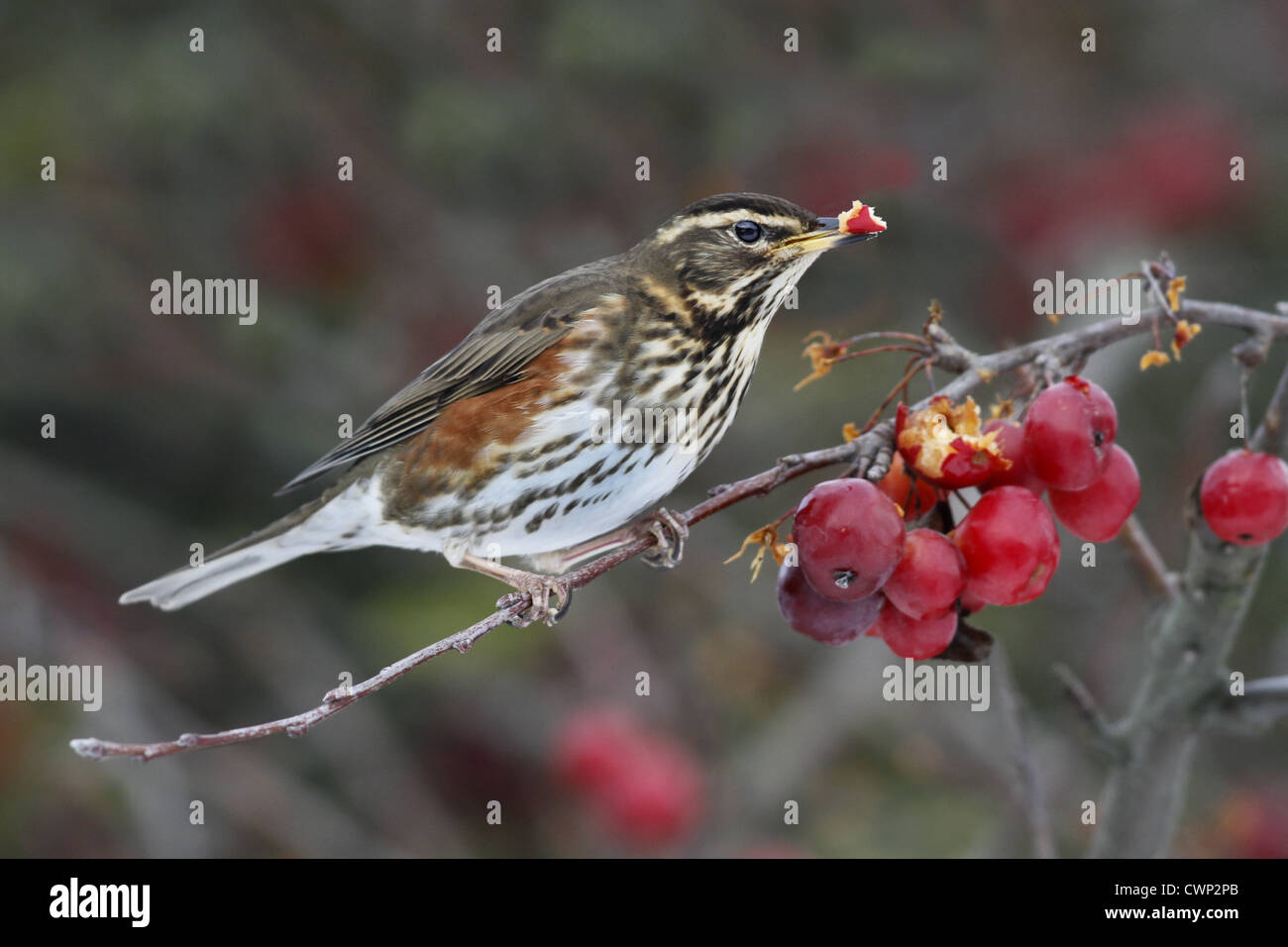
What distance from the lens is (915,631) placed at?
2.09 m

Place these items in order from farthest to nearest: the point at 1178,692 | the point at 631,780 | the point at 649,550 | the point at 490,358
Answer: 1. the point at 631,780
2. the point at 490,358
3. the point at 649,550
4. the point at 1178,692

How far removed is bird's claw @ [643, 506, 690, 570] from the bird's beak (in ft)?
2.17

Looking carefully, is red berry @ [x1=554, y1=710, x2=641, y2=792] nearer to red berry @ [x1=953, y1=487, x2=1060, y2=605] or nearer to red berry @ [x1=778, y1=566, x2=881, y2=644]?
red berry @ [x1=778, y1=566, x2=881, y2=644]

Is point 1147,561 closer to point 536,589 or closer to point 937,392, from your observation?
point 937,392

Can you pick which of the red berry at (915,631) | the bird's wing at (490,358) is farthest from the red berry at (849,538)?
the bird's wing at (490,358)

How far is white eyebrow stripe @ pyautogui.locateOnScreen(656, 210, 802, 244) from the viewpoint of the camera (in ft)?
9.77

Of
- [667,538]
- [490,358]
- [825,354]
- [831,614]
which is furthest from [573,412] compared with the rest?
[831,614]

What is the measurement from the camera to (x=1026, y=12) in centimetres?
590

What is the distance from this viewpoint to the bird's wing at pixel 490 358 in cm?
329

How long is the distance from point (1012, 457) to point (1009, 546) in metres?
0.15

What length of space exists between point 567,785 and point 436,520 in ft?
7.15

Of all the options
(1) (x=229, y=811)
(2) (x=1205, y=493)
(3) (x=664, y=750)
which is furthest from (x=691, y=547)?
(2) (x=1205, y=493)

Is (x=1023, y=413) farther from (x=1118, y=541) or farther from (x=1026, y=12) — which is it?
(x=1026, y=12)

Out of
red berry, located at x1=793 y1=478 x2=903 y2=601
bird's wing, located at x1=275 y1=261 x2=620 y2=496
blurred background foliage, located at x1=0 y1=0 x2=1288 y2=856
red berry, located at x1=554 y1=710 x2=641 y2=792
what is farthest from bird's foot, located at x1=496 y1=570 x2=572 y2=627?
red berry, located at x1=554 y1=710 x2=641 y2=792
